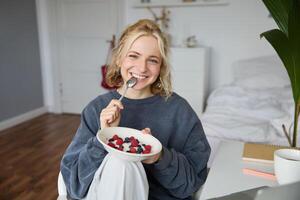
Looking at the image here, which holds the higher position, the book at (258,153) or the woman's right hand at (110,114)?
the woman's right hand at (110,114)

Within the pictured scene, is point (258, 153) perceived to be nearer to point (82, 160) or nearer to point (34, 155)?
point (82, 160)

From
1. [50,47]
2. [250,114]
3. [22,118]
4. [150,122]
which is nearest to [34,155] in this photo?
[22,118]

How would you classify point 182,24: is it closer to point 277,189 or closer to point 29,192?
point 29,192

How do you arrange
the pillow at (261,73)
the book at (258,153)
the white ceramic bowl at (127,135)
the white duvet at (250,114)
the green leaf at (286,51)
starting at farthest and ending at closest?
the pillow at (261,73)
the white duvet at (250,114)
the book at (258,153)
the green leaf at (286,51)
the white ceramic bowl at (127,135)

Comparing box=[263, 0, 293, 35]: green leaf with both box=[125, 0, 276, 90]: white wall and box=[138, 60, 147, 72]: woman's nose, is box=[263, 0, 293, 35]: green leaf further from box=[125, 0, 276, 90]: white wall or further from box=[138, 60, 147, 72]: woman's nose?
box=[125, 0, 276, 90]: white wall

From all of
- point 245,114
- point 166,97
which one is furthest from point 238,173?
point 245,114

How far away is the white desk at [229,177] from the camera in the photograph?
0.80 metres

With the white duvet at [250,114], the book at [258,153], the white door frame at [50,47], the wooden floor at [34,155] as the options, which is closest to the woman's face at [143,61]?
the book at [258,153]

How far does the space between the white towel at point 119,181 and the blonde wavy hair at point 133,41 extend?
1.26 feet

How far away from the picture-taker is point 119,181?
773 mm

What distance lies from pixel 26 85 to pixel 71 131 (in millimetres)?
870

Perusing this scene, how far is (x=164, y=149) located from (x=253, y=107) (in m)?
1.53

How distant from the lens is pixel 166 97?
3.59 ft

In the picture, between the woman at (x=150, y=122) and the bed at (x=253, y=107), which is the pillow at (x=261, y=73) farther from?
the woman at (x=150, y=122)
